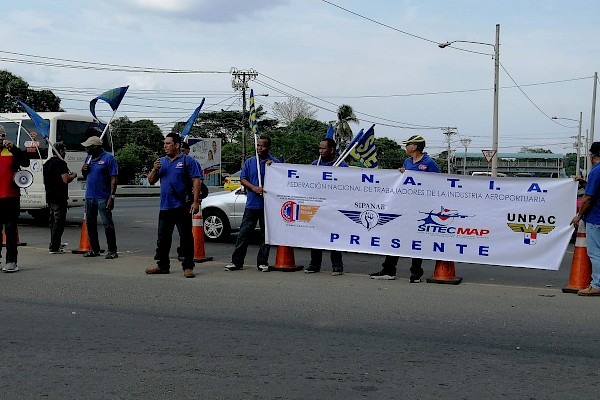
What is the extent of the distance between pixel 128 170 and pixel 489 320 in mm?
56757

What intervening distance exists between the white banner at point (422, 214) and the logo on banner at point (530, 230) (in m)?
0.01

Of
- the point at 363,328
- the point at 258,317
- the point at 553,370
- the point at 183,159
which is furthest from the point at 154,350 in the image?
the point at 183,159

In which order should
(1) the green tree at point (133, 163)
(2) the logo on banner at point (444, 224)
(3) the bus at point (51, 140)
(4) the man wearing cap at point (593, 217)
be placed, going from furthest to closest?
(1) the green tree at point (133, 163) → (3) the bus at point (51, 140) → (2) the logo on banner at point (444, 224) → (4) the man wearing cap at point (593, 217)

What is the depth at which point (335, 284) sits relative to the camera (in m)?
9.18

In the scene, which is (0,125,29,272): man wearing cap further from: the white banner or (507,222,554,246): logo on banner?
(507,222,554,246): logo on banner

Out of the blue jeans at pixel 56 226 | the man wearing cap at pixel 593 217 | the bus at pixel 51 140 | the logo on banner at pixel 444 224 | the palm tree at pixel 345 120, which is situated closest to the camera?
the man wearing cap at pixel 593 217

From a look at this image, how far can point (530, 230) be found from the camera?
9102 millimetres

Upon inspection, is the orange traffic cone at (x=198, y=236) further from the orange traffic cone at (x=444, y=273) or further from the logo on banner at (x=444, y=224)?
the orange traffic cone at (x=444, y=273)

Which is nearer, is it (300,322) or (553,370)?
(553,370)

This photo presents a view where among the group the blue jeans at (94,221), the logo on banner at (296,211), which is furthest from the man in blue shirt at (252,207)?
the blue jeans at (94,221)

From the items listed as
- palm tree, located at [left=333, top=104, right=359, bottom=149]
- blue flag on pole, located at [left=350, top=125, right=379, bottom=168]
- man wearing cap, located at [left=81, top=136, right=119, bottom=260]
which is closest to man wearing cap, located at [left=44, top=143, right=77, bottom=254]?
man wearing cap, located at [left=81, top=136, right=119, bottom=260]

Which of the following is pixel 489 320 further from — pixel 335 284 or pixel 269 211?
pixel 269 211

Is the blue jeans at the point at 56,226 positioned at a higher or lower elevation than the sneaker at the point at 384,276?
higher

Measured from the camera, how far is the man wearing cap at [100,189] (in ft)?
37.0
